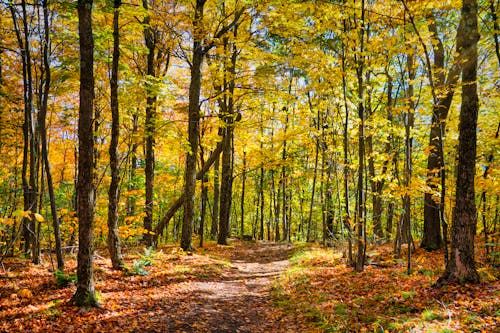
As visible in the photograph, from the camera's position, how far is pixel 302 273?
1062 centimetres

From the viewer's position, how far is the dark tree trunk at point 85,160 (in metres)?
6.06

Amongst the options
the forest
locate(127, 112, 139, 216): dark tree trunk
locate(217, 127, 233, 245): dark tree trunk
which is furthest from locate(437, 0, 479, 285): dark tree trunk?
locate(217, 127, 233, 245): dark tree trunk

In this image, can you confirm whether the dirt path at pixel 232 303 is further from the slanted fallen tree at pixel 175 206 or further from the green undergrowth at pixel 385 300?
the slanted fallen tree at pixel 175 206

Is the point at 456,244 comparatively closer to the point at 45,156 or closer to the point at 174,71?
the point at 45,156

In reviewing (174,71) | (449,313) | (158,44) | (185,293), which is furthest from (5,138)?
(449,313)

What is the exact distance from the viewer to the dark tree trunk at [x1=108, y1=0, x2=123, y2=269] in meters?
8.23

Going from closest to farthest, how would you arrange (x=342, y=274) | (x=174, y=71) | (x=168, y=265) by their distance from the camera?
(x=342, y=274) < (x=168, y=265) < (x=174, y=71)

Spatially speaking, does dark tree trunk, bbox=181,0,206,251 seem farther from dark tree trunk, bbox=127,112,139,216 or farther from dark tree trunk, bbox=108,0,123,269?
dark tree trunk, bbox=108,0,123,269

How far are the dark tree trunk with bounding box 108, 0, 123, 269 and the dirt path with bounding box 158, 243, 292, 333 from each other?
2.27m

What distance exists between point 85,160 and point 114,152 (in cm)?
266

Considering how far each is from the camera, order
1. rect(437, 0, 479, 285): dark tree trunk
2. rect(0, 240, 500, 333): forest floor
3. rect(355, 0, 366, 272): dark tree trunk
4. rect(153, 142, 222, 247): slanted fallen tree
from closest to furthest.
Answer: rect(0, 240, 500, 333): forest floor, rect(437, 0, 479, 285): dark tree trunk, rect(355, 0, 366, 272): dark tree trunk, rect(153, 142, 222, 247): slanted fallen tree

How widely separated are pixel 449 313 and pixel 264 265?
917 cm

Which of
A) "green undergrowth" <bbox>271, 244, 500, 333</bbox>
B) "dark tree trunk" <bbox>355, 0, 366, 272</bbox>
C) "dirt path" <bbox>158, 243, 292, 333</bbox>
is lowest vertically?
"dirt path" <bbox>158, 243, 292, 333</bbox>

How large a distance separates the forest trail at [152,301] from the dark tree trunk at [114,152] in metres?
0.70
